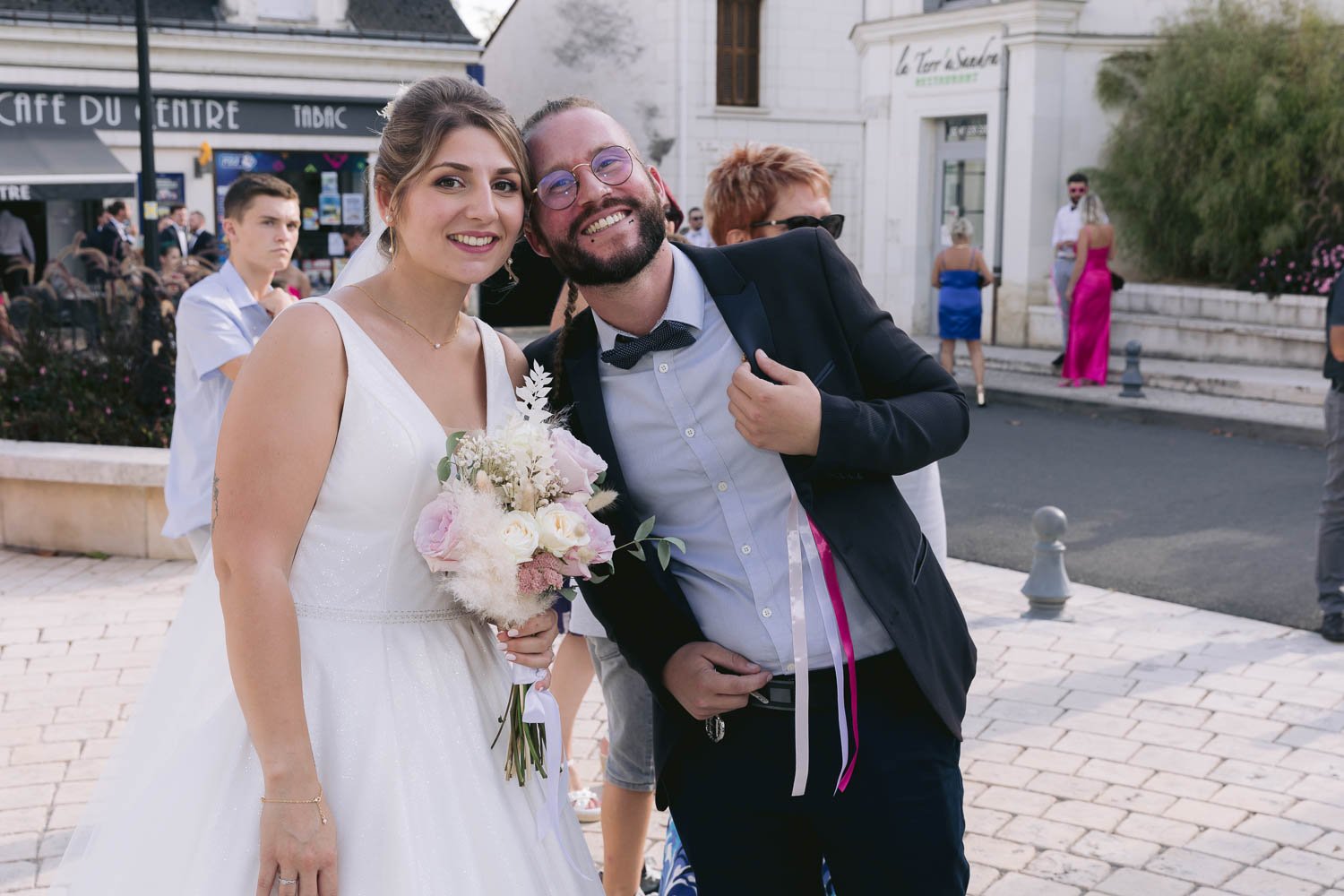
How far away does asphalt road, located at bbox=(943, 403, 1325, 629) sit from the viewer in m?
8.09

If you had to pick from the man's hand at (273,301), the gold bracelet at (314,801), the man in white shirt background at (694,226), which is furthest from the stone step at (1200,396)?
the gold bracelet at (314,801)

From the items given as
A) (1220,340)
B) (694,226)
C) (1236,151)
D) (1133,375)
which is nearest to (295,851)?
(1133,375)

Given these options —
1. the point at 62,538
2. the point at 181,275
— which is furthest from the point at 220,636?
the point at 181,275

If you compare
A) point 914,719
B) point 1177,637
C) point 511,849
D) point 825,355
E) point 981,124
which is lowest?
point 1177,637

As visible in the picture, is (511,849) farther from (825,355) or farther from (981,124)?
(981,124)

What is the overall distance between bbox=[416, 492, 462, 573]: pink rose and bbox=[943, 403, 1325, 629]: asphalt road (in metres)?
5.95

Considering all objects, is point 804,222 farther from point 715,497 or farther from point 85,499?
point 85,499

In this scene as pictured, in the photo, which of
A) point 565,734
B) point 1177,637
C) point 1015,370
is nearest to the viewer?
point 565,734

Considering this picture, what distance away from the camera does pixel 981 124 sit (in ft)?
73.0

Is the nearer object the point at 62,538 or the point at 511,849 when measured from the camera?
the point at 511,849

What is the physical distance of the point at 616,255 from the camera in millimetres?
2738

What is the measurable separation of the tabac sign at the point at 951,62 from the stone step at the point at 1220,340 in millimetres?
4790

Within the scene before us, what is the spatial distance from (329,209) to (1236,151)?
1539cm

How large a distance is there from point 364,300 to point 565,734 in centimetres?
188
